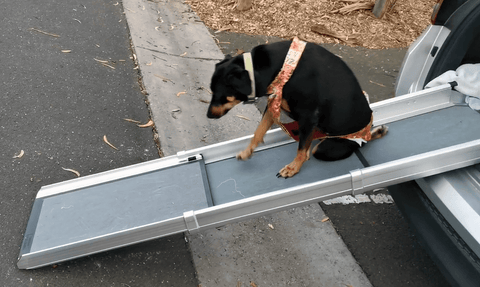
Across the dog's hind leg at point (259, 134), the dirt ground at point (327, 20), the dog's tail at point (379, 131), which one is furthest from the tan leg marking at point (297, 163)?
the dirt ground at point (327, 20)

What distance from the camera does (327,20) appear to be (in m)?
6.24

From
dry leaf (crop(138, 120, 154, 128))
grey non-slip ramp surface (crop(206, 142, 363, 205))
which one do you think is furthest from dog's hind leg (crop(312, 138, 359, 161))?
dry leaf (crop(138, 120, 154, 128))

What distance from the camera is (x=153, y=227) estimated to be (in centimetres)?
245

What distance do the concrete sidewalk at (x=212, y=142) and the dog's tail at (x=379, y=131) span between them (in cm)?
82

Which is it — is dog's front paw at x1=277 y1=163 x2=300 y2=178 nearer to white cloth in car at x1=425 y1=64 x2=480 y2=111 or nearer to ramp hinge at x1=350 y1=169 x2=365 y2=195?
ramp hinge at x1=350 y1=169 x2=365 y2=195

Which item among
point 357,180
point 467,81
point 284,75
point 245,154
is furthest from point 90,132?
point 467,81

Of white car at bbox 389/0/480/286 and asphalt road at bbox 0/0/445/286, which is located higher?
white car at bbox 389/0/480/286

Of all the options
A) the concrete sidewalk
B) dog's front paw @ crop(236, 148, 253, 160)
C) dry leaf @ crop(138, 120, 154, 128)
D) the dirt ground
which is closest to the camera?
the concrete sidewalk

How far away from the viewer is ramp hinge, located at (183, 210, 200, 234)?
243 centimetres

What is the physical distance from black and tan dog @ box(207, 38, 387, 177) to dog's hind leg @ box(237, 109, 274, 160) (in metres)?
0.20

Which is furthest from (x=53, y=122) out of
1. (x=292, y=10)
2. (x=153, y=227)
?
(x=292, y=10)

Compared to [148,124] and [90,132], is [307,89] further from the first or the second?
[90,132]

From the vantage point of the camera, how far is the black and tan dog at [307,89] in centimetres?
238

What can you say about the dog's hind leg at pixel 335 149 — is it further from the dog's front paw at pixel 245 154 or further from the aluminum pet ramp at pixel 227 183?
the dog's front paw at pixel 245 154
